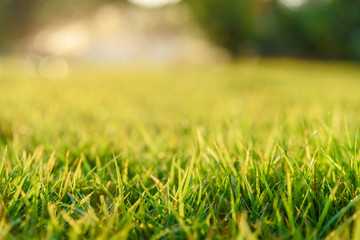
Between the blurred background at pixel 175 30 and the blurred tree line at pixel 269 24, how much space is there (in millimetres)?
50

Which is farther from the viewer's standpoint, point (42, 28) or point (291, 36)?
point (42, 28)

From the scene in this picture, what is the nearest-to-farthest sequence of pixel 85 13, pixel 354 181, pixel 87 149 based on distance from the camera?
pixel 354 181
pixel 87 149
pixel 85 13

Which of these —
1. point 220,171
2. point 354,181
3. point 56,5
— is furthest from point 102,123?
point 56,5

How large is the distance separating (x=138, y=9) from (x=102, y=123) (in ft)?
101

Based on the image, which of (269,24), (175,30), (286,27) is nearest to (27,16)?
(175,30)

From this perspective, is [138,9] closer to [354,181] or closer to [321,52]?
[321,52]

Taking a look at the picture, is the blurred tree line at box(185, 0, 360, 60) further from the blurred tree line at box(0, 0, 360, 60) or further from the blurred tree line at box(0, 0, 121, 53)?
the blurred tree line at box(0, 0, 121, 53)

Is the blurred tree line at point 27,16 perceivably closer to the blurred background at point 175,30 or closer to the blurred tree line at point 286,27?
the blurred background at point 175,30

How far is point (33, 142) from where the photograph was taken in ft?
4.47

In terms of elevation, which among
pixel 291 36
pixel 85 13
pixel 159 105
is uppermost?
pixel 85 13

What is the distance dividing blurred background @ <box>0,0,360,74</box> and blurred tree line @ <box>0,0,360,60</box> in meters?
0.05

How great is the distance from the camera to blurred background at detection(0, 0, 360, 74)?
16531 mm

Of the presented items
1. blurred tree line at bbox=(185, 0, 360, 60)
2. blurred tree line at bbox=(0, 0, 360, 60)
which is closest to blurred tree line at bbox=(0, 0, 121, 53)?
blurred tree line at bbox=(0, 0, 360, 60)

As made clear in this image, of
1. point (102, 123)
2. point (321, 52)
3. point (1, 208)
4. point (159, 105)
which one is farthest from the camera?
point (321, 52)
